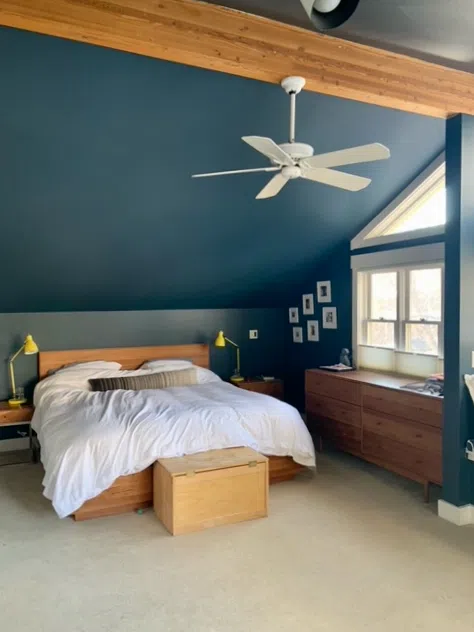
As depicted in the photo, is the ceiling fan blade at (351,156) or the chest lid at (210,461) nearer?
the ceiling fan blade at (351,156)

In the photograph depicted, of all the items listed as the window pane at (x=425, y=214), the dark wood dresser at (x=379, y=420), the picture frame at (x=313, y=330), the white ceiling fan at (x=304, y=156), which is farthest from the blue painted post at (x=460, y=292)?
the picture frame at (x=313, y=330)

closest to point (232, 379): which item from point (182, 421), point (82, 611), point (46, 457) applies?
point (182, 421)

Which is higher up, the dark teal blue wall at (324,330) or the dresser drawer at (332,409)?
the dark teal blue wall at (324,330)

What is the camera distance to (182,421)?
379cm

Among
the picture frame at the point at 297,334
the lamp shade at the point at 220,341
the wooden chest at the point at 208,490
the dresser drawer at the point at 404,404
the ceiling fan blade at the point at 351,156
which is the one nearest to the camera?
the ceiling fan blade at the point at 351,156

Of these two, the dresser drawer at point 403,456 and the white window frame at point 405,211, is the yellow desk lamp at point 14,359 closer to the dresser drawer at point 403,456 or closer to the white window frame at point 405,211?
the dresser drawer at point 403,456

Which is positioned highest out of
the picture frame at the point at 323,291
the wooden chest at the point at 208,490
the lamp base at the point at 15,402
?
the picture frame at the point at 323,291

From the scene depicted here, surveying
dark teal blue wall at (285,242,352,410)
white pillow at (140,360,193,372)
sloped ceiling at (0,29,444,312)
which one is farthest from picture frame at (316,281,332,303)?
white pillow at (140,360,193,372)

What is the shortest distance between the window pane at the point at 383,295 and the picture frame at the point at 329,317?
50cm

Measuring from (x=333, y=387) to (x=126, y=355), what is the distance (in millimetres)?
2307

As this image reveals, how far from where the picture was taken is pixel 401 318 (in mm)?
4848

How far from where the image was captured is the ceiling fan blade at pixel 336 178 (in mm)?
2934

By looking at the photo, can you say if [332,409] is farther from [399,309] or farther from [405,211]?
[405,211]

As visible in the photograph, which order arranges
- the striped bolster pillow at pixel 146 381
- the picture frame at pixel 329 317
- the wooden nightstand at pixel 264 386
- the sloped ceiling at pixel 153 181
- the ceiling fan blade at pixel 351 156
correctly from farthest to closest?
the wooden nightstand at pixel 264 386
the picture frame at pixel 329 317
the striped bolster pillow at pixel 146 381
the sloped ceiling at pixel 153 181
the ceiling fan blade at pixel 351 156
